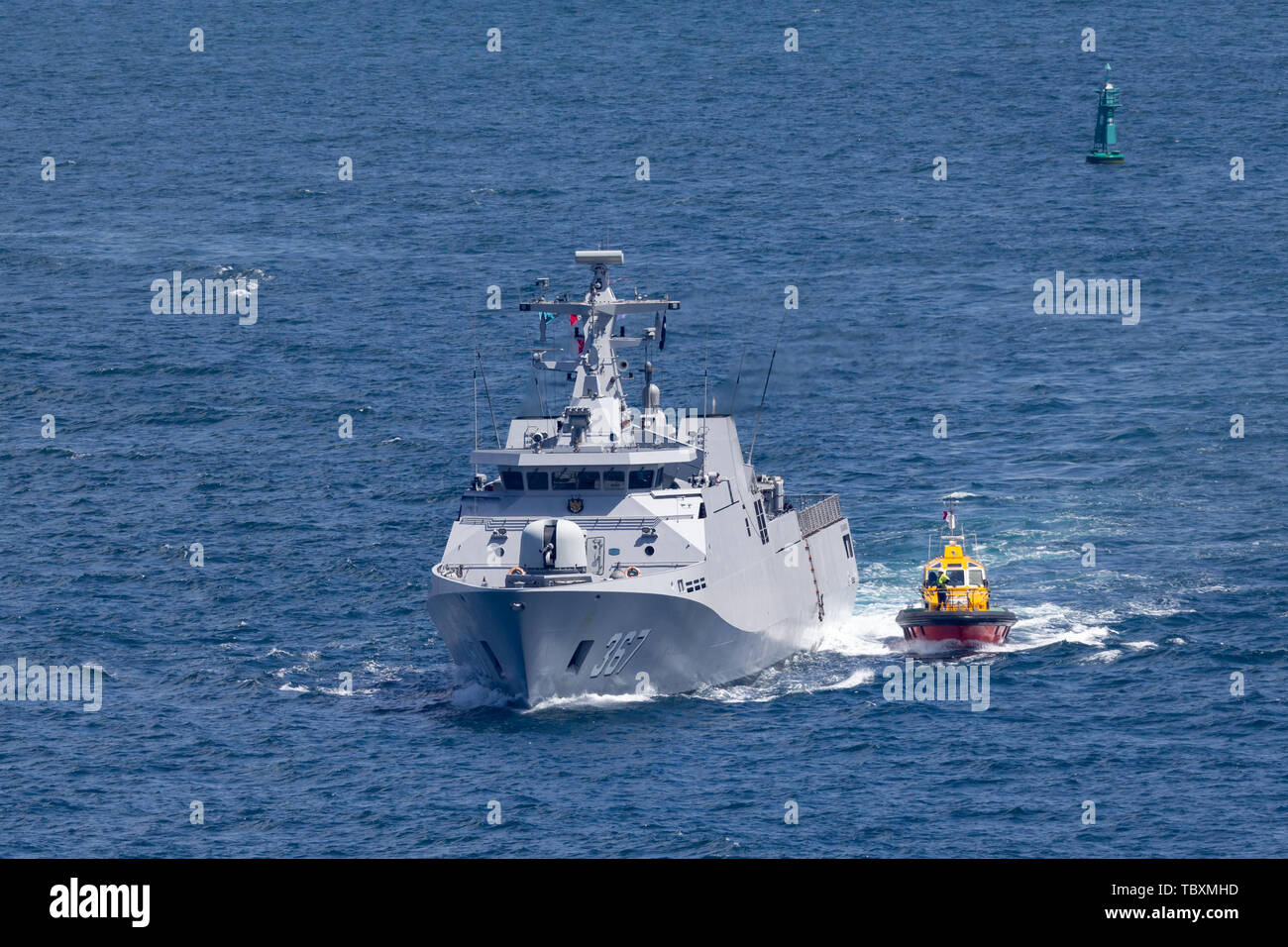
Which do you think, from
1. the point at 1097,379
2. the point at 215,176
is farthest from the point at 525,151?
the point at 1097,379

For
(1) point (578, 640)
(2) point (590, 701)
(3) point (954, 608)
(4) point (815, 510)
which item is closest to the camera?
(1) point (578, 640)

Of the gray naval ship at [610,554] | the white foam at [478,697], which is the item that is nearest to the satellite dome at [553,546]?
the gray naval ship at [610,554]

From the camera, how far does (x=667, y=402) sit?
4200 inches

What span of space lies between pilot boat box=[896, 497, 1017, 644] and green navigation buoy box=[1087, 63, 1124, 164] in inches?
3451

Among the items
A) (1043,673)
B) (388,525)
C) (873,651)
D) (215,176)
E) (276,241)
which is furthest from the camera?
(215,176)

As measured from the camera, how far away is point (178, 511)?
97688 mm

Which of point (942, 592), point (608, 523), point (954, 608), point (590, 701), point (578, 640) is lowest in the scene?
point (590, 701)

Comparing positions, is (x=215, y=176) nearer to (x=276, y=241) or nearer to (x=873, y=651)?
(x=276, y=241)

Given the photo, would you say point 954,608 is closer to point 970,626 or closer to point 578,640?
point 970,626

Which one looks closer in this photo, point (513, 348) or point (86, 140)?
point (513, 348)

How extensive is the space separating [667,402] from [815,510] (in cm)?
1870

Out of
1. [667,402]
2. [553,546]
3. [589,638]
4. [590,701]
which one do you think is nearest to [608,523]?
[553,546]
